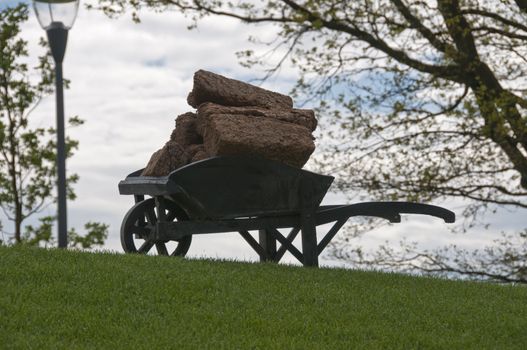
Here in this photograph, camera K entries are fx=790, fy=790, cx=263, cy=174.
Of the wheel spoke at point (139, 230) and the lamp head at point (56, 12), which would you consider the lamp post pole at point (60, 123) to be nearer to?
the lamp head at point (56, 12)

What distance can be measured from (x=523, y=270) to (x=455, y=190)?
1723 mm

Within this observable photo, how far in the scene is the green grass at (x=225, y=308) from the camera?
584 cm

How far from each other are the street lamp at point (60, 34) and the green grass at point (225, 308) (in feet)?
1.79

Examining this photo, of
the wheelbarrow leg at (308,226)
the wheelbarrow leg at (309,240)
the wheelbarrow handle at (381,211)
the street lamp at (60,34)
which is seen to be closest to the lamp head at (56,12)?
the street lamp at (60,34)

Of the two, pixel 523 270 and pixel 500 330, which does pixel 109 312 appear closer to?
pixel 500 330

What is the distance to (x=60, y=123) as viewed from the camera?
7.42 meters

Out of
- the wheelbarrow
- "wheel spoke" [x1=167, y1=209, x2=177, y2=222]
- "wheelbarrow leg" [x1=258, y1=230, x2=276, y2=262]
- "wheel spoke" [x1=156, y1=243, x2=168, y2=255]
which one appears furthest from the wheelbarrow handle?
"wheel spoke" [x1=156, y1=243, x2=168, y2=255]

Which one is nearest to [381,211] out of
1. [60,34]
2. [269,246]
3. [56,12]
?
[269,246]

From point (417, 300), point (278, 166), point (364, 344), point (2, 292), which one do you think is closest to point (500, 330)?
point (417, 300)

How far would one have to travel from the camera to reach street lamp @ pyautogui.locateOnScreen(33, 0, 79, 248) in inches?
288

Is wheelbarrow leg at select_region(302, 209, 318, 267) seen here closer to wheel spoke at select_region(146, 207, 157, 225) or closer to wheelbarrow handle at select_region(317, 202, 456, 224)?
wheelbarrow handle at select_region(317, 202, 456, 224)

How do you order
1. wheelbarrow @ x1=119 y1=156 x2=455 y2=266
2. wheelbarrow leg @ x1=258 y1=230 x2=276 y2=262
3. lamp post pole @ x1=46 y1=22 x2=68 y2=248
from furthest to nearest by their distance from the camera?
wheelbarrow leg @ x1=258 y1=230 x2=276 y2=262 → wheelbarrow @ x1=119 y1=156 x2=455 y2=266 → lamp post pole @ x1=46 y1=22 x2=68 y2=248

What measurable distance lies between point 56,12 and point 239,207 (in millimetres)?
2599

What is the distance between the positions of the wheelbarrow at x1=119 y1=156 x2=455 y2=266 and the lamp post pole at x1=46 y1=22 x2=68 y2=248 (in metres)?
0.97
